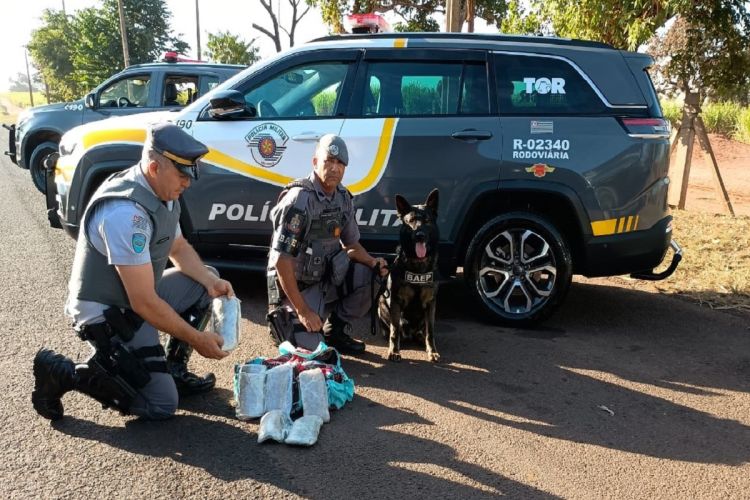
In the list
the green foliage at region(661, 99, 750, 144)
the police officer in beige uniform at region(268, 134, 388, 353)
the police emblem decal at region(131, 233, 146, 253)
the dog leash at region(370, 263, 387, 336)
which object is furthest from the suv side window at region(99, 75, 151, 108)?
the green foliage at region(661, 99, 750, 144)

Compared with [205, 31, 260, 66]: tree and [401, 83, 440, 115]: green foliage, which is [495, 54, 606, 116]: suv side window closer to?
[401, 83, 440, 115]: green foliage

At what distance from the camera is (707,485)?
2754 mm

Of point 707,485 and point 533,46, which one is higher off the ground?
point 533,46

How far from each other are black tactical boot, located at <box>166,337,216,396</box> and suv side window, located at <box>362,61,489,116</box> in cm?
221

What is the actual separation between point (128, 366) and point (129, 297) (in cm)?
35

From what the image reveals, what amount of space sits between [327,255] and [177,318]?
1410mm

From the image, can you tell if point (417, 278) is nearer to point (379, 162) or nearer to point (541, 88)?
point (379, 162)

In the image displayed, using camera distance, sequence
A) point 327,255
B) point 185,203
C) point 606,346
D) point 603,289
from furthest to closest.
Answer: point 603,289
point 185,203
point 606,346
point 327,255

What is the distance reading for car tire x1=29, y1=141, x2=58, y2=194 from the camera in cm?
1007

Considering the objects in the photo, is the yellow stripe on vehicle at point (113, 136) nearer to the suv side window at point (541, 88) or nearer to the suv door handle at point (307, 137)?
the suv door handle at point (307, 137)

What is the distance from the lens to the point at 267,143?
184 inches

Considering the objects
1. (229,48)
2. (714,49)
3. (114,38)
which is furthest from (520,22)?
(114,38)

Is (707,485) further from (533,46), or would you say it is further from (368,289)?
(533,46)

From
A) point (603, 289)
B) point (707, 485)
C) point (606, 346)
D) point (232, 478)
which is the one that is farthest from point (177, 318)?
point (603, 289)
